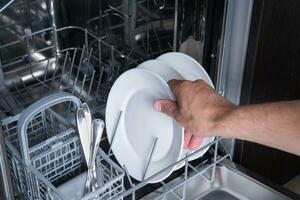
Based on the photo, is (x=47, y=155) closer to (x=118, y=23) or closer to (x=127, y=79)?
(x=127, y=79)

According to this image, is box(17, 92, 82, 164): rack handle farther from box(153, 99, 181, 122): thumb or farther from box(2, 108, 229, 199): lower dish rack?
box(153, 99, 181, 122): thumb

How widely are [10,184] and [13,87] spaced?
37 centimetres

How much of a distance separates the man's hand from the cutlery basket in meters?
0.14

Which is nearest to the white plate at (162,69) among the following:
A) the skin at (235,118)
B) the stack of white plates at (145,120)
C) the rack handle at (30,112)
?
the stack of white plates at (145,120)

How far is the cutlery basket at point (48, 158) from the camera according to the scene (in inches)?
31.7

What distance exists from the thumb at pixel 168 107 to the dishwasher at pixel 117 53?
12 centimetres

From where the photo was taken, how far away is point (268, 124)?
84 centimetres

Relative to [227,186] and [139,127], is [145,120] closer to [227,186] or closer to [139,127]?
[139,127]

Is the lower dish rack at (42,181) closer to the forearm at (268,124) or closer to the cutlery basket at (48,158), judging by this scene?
the cutlery basket at (48,158)

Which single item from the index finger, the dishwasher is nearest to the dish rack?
the dishwasher

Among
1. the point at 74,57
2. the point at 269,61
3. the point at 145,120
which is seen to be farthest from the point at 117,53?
the point at 269,61

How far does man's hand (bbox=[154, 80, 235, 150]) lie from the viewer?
859 millimetres

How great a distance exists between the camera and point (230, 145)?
119cm

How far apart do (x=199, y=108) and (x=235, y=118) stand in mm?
61
